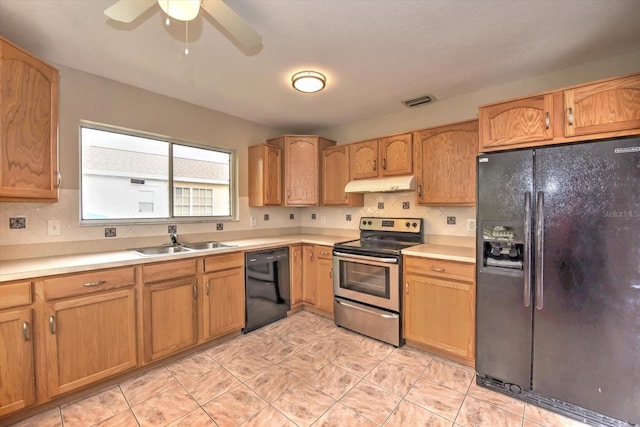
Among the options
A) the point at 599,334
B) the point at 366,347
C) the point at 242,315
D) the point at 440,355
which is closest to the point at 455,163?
the point at 599,334

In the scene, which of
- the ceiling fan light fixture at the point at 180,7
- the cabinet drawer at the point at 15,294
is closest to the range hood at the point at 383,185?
the ceiling fan light fixture at the point at 180,7

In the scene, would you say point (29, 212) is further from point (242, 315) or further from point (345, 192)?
point (345, 192)

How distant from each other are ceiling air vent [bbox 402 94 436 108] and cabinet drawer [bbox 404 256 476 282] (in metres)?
1.65

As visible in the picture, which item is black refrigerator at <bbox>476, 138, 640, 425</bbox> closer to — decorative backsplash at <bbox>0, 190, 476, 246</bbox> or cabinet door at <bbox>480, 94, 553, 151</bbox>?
cabinet door at <bbox>480, 94, 553, 151</bbox>

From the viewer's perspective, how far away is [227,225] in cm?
345

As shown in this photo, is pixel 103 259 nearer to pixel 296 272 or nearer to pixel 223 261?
pixel 223 261

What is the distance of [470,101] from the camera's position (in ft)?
9.22

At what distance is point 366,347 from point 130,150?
9.78 feet

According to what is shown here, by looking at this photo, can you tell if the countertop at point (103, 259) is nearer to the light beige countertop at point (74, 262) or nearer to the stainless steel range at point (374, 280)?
the light beige countertop at point (74, 262)

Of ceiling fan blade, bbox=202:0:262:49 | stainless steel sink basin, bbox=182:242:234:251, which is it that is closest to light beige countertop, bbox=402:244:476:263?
stainless steel sink basin, bbox=182:242:234:251

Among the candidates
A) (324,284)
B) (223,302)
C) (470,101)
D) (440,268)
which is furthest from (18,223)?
(470,101)

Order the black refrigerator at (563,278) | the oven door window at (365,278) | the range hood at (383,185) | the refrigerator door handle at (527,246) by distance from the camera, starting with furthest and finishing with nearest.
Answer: the range hood at (383,185) < the oven door window at (365,278) < the refrigerator door handle at (527,246) < the black refrigerator at (563,278)

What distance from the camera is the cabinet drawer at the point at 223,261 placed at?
8.54 feet

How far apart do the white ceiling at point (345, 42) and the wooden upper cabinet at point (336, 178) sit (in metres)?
0.88
